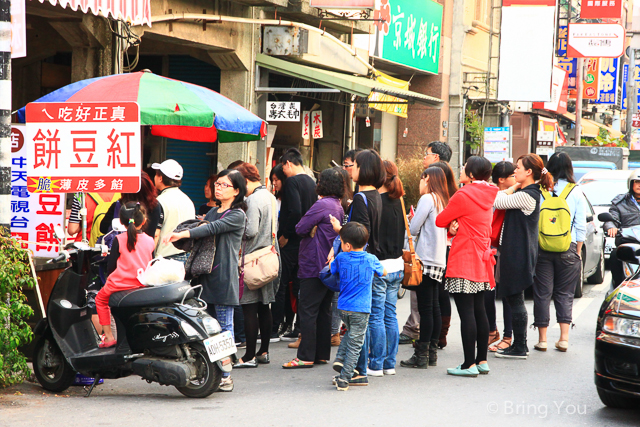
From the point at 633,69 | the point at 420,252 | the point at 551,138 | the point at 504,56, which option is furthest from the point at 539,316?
the point at 633,69

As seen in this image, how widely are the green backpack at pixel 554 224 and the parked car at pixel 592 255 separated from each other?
400cm

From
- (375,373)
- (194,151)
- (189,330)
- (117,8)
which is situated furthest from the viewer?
(194,151)

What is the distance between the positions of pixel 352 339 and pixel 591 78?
31724mm

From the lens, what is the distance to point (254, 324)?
710 cm

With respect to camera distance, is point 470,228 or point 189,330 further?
point 470,228

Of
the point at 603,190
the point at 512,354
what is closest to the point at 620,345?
the point at 512,354

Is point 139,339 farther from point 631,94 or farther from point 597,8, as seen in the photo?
point 631,94

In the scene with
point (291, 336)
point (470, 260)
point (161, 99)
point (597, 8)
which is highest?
Result: point (597, 8)

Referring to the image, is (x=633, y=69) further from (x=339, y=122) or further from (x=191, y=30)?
(x=191, y=30)

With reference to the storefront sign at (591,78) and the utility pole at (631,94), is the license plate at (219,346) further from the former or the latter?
the utility pole at (631,94)

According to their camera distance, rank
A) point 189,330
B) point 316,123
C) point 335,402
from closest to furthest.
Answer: point 189,330 → point 335,402 → point 316,123

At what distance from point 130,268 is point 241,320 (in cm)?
231

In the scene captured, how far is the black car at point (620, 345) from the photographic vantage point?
533cm

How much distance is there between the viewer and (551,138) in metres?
28.4
